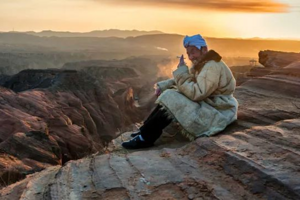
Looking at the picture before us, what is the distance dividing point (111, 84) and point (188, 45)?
43.5 meters

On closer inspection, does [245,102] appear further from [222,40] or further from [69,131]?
[222,40]

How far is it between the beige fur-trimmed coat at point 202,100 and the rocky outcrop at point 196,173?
0.94 feet

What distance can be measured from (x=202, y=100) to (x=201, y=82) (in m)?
0.35

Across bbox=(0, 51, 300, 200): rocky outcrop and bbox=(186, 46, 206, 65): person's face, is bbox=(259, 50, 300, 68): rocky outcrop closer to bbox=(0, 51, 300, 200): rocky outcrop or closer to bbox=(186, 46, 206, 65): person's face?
bbox=(186, 46, 206, 65): person's face

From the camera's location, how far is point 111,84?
160ft

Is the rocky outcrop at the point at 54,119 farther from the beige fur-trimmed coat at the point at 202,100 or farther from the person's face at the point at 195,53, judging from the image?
the person's face at the point at 195,53

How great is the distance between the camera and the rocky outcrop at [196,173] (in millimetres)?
3656

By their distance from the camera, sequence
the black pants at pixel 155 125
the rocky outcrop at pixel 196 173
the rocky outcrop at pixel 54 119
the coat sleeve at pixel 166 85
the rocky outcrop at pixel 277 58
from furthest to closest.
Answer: the rocky outcrop at pixel 277 58, the rocky outcrop at pixel 54 119, the coat sleeve at pixel 166 85, the black pants at pixel 155 125, the rocky outcrop at pixel 196 173

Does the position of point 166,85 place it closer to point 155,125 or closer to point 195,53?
point 155,125

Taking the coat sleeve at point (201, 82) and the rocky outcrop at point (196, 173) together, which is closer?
the rocky outcrop at point (196, 173)

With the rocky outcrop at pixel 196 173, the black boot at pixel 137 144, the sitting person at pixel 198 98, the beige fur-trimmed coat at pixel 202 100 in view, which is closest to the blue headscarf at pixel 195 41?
the sitting person at pixel 198 98

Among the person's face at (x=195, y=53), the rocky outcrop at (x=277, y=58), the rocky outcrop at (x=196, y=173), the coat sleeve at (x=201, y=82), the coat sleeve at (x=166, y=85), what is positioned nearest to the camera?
the rocky outcrop at (x=196, y=173)

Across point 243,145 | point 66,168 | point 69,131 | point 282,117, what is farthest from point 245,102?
point 69,131

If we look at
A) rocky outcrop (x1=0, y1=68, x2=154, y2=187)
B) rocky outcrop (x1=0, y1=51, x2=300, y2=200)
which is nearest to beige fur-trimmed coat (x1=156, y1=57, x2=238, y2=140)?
rocky outcrop (x1=0, y1=51, x2=300, y2=200)
